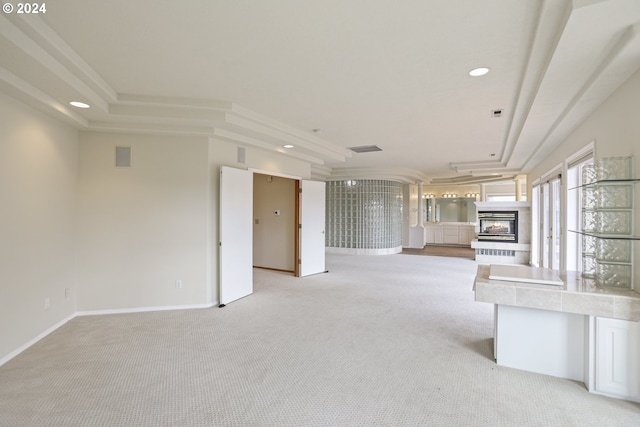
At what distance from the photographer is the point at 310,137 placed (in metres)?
5.56

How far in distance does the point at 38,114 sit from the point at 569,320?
17.8ft

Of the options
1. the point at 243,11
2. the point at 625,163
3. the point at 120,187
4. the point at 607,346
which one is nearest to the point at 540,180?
the point at 625,163

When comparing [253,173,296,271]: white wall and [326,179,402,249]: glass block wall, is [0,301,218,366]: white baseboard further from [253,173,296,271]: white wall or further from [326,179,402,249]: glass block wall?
[326,179,402,249]: glass block wall

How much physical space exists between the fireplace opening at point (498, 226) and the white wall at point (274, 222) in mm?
5485

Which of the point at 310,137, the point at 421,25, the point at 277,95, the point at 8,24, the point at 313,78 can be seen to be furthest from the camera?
the point at 310,137

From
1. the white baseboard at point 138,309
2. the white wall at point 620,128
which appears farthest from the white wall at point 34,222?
the white wall at point 620,128

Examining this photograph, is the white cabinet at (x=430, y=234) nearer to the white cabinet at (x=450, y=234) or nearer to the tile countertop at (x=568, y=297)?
the white cabinet at (x=450, y=234)

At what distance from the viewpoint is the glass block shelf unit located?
2.55 m

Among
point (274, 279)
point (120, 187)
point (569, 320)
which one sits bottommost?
point (274, 279)

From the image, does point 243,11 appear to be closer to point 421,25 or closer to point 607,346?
point 421,25

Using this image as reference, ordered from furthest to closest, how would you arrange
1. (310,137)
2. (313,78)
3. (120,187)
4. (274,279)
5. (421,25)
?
1. (274,279)
2. (310,137)
3. (120,187)
4. (313,78)
5. (421,25)

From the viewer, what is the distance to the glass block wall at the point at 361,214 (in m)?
10.1

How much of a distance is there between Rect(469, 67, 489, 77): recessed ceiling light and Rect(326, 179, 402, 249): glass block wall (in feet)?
23.0

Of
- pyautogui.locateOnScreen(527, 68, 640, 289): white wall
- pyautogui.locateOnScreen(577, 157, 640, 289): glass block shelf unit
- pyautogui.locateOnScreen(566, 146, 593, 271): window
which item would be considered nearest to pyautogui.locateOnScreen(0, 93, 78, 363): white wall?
pyautogui.locateOnScreen(577, 157, 640, 289): glass block shelf unit
